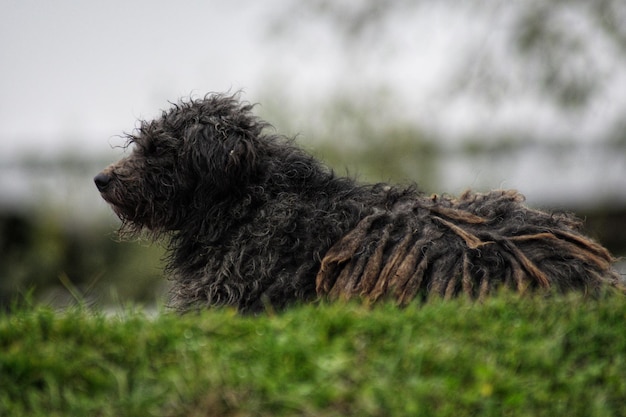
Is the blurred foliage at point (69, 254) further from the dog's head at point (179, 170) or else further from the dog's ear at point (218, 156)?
the dog's ear at point (218, 156)

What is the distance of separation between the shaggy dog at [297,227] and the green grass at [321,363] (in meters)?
0.91

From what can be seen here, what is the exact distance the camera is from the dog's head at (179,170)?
724cm

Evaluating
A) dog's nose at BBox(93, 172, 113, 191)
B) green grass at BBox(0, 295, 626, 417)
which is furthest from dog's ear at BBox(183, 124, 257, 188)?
green grass at BBox(0, 295, 626, 417)

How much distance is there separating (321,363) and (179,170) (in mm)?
3206

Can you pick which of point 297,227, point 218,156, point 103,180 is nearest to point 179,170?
point 218,156

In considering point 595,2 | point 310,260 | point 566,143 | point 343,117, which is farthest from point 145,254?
point 310,260

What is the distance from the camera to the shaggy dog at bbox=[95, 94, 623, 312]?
645 cm

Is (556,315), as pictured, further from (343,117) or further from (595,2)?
(343,117)

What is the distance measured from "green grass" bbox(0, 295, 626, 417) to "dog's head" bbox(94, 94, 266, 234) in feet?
6.33

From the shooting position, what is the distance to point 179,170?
287 inches

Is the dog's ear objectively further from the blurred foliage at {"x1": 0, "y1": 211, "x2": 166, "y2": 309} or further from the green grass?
the blurred foliage at {"x1": 0, "y1": 211, "x2": 166, "y2": 309}

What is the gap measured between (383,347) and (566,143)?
14631 millimetres

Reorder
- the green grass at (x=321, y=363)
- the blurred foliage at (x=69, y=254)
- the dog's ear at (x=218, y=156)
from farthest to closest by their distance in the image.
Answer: the blurred foliage at (x=69, y=254) < the dog's ear at (x=218, y=156) < the green grass at (x=321, y=363)

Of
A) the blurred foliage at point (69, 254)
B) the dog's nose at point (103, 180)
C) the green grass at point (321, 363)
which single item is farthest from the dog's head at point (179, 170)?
the blurred foliage at point (69, 254)
